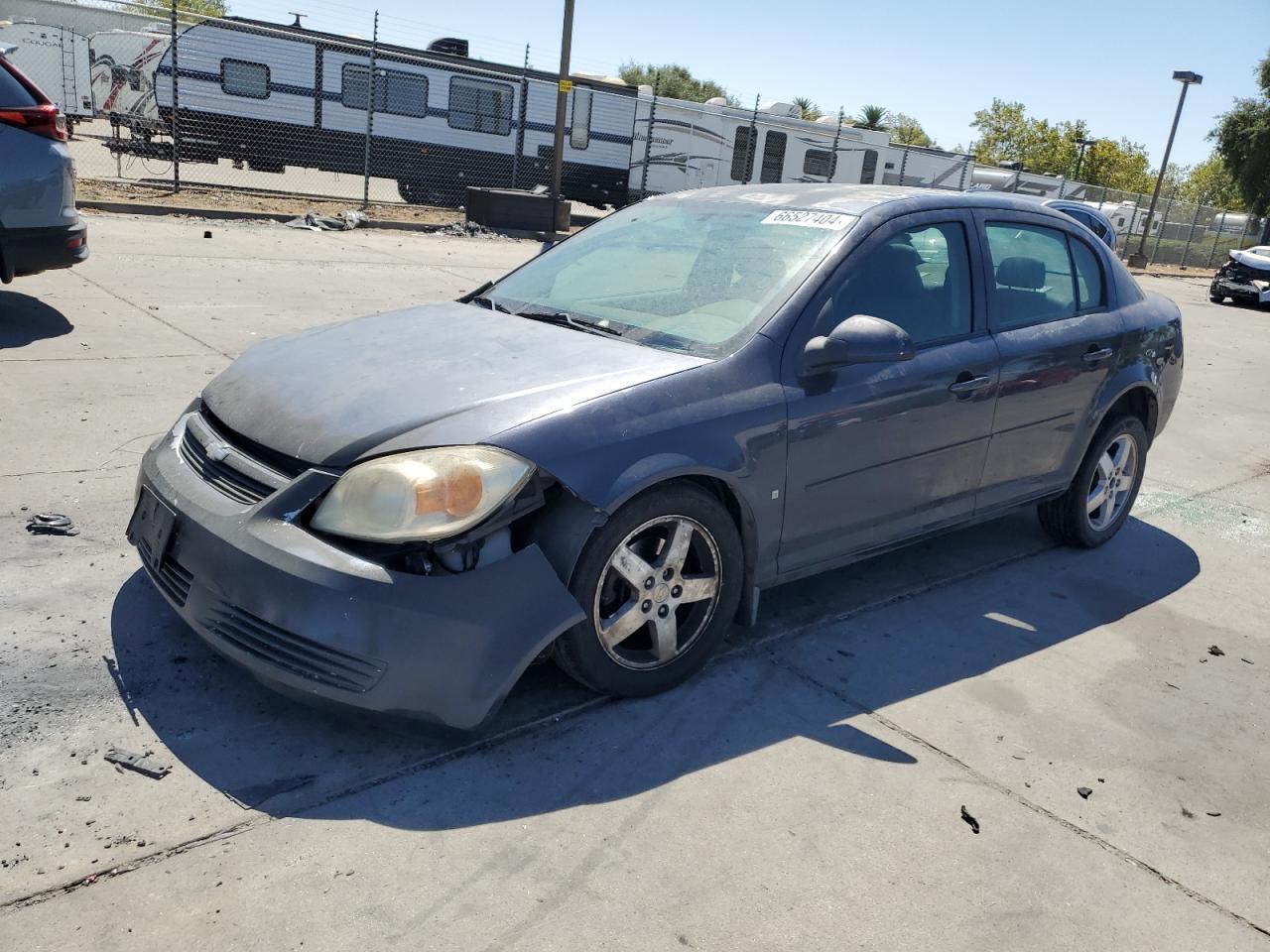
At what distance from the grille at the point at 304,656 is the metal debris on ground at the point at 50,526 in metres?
1.72

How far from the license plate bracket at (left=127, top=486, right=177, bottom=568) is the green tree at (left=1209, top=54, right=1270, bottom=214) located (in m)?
46.5

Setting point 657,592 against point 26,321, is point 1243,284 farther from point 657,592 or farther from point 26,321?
point 657,592

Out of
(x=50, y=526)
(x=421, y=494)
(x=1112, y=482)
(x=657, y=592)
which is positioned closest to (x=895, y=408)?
(x=657, y=592)

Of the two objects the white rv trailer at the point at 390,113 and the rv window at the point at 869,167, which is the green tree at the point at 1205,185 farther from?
the white rv trailer at the point at 390,113

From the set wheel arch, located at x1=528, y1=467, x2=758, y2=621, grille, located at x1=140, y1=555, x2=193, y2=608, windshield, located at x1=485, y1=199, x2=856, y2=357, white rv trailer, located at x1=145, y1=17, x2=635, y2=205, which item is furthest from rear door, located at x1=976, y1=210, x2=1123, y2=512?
white rv trailer, located at x1=145, y1=17, x2=635, y2=205

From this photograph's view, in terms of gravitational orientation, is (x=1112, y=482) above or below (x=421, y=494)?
below

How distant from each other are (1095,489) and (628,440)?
10.1ft

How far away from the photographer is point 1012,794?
3.13 metres

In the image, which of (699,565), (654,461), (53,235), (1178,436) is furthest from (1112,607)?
(53,235)

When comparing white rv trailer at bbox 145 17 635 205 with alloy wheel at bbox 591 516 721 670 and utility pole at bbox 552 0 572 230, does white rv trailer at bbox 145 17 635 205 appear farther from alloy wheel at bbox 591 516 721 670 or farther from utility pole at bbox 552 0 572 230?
alloy wheel at bbox 591 516 721 670

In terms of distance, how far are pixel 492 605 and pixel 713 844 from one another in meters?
0.84

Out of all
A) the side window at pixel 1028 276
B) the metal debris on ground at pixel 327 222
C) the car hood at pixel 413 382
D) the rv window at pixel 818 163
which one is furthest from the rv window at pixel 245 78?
the side window at pixel 1028 276

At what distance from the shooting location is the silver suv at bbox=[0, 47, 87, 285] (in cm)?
670

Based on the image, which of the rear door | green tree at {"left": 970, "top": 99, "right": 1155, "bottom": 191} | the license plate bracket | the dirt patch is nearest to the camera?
the license plate bracket
